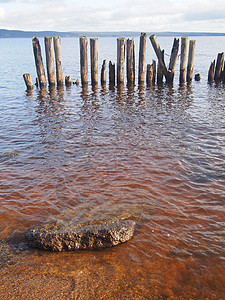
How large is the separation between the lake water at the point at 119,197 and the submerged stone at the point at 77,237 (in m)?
0.13

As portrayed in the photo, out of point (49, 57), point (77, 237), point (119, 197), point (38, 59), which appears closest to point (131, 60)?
point (49, 57)

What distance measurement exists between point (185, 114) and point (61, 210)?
828 centimetres

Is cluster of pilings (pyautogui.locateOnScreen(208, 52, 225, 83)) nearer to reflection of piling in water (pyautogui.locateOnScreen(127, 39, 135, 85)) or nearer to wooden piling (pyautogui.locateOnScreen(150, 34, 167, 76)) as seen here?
wooden piling (pyautogui.locateOnScreen(150, 34, 167, 76))

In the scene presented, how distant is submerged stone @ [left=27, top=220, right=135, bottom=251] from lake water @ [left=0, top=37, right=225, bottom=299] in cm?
13

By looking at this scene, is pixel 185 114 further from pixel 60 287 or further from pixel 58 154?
pixel 60 287

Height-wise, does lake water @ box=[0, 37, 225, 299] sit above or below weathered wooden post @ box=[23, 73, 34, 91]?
below

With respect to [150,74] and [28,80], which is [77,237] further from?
[150,74]

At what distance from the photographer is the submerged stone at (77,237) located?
3863 millimetres

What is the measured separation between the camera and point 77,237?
3.90 m

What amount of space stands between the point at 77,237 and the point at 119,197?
5.47 feet

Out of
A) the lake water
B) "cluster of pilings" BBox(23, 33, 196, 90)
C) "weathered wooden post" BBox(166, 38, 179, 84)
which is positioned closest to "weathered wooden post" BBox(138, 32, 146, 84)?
"cluster of pilings" BBox(23, 33, 196, 90)

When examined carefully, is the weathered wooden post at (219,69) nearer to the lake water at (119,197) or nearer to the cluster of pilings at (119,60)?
the cluster of pilings at (119,60)

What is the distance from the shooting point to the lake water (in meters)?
3.39

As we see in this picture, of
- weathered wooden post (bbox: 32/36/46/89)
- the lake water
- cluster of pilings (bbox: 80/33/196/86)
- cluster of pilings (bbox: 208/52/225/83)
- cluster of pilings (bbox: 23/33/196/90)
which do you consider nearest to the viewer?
the lake water
